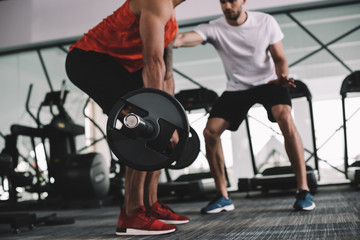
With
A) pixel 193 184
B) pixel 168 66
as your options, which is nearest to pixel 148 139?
pixel 168 66

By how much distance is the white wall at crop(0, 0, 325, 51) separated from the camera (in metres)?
4.94

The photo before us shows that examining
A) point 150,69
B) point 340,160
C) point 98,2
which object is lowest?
point 340,160

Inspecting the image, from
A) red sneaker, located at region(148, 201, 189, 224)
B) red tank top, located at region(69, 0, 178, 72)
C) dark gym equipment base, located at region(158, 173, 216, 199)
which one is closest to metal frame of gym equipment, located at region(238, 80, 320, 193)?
dark gym equipment base, located at region(158, 173, 216, 199)

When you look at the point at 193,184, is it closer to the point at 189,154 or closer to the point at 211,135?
the point at 211,135

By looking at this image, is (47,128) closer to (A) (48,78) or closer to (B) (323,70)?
(A) (48,78)

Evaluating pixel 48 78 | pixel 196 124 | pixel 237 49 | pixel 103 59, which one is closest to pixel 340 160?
pixel 196 124

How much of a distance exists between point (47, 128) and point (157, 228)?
3.11 m

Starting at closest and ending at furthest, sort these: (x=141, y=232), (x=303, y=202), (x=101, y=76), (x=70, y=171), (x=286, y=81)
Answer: (x=141, y=232) < (x=101, y=76) < (x=303, y=202) < (x=286, y=81) < (x=70, y=171)

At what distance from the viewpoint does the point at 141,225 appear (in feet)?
5.29

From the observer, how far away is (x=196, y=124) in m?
5.38

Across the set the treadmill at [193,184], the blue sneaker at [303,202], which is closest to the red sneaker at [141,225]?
the blue sneaker at [303,202]

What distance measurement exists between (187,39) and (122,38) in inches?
33.7

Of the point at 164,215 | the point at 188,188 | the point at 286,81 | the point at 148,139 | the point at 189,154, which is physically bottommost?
the point at 188,188

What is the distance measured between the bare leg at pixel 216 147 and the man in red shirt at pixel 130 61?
0.68m
